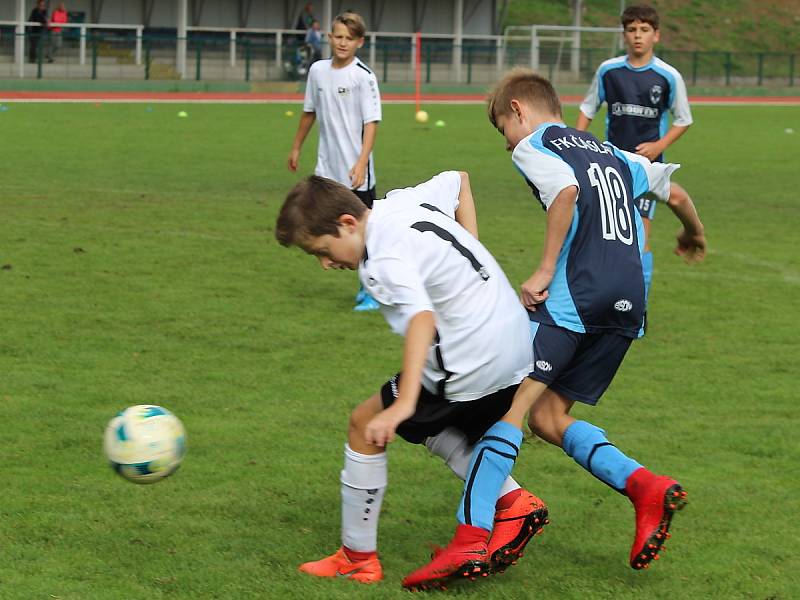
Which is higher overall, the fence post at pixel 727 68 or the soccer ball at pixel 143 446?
the fence post at pixel 727 68

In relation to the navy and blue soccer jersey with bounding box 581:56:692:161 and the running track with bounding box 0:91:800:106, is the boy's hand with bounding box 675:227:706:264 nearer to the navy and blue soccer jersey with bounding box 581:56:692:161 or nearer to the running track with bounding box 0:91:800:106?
the navy and blue soccer jersey with bounding box 581:56:692:161

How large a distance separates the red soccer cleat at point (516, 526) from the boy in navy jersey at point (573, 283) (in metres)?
0.19

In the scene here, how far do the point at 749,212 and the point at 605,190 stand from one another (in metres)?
10.1

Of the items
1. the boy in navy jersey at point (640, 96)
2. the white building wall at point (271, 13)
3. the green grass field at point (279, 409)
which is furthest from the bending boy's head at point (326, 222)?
the white building wall at point (271, 13)

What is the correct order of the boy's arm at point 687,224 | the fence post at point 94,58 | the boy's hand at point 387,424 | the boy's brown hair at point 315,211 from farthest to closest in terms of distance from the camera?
the fence post at point 94,58
the boy's arm at point 687,224
the boy's brown hair at point 315,211
the boy's hand at point 387,424

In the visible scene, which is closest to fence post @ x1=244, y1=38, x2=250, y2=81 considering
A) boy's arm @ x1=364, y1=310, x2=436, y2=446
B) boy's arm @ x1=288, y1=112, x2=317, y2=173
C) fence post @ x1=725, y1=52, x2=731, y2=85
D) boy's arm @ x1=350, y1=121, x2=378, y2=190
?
fence post @ x1=725, y1=52, x2=731, y2=85

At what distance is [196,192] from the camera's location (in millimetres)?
14672

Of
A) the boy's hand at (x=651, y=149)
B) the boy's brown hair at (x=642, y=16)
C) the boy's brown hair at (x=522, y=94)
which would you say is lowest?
the boy's hand at (x=651, y=149)

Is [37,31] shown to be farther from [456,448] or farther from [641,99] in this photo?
[456,448]

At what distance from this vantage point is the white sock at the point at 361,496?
4109 millimetres

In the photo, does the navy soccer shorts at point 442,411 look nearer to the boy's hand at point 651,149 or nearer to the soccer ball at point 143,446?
the soccer ball at point 143,446

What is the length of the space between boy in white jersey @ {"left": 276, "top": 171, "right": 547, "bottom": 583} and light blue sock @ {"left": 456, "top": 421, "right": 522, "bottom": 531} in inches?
0.7

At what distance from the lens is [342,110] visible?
8875mm

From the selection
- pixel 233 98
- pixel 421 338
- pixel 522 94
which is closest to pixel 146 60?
pixel 233 98
